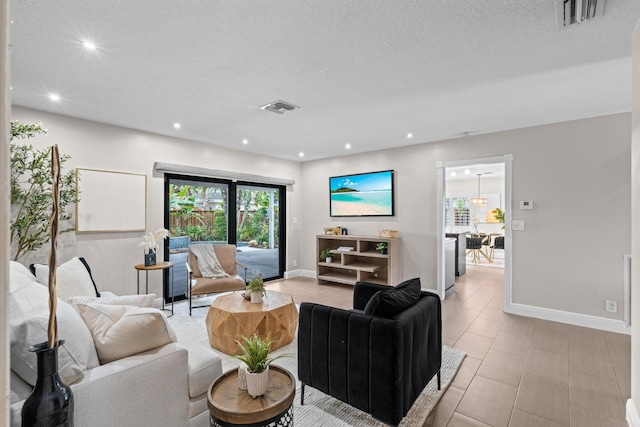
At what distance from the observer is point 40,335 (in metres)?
1.17

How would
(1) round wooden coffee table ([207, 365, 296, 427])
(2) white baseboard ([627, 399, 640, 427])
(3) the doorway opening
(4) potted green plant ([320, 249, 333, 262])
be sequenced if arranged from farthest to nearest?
(3) the doorway opening
(4) potted green plant ([320, 249, 333, 262])
(2) white baseboard ([627, 399, 640, 427])
(1) round wooden coffee table ([207, 365, 296, 427])

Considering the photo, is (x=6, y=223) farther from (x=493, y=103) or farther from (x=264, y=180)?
(x=264, y=180)

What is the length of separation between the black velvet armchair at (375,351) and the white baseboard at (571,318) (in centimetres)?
260

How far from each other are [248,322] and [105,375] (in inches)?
62.9

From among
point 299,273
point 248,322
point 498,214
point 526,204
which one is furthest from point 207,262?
point 498,214

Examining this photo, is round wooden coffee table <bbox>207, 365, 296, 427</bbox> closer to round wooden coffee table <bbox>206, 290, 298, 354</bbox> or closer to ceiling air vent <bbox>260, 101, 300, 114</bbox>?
round wooden coffee table <bbox>206, 290, 298, 354</bbox>

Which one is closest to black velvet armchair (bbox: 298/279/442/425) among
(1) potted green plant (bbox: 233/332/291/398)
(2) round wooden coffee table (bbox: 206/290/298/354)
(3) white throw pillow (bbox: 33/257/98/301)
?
(1) potted green plant (bbox: 233/332/291/398)

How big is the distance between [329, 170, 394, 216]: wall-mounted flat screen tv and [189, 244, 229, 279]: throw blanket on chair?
2.49 metres

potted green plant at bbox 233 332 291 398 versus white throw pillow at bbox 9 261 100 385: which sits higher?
white throw pillow at bbox 9 261 100 385

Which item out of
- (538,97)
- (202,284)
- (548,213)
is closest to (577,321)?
(548,213)

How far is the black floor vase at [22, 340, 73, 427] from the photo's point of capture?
0.94 meters

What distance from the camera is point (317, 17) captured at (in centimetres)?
189

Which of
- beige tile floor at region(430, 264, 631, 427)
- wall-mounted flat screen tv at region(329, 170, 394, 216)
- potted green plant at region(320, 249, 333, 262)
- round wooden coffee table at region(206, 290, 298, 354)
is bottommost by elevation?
beige tile floor at region(430, 264, 631, 427)

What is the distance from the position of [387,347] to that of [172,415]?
1125mm
